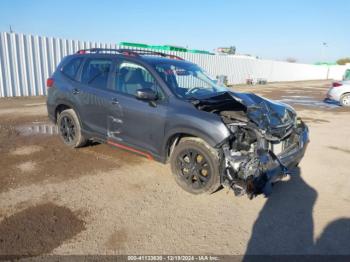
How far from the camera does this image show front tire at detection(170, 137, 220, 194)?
3.74m

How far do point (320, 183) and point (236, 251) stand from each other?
2.45m

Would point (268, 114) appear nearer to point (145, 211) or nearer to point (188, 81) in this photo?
point (188, 81)

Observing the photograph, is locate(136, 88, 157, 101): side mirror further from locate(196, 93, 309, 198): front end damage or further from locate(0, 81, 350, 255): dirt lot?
locate(0, 81, 350, 255): dirt lot

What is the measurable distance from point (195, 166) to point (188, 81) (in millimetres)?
1564

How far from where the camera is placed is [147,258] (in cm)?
276

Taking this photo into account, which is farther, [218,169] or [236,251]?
[218,169]

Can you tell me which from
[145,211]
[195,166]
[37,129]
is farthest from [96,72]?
[37,129]

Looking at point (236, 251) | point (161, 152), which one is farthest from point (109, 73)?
point (236, 251)

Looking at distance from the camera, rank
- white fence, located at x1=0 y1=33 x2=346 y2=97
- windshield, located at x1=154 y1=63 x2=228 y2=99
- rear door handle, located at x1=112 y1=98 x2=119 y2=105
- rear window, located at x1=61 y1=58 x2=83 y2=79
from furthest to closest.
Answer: white fence, located at x1=0 y1=33 x2=346 y2=97
rear window, located at x1=61 y1=58 x2=83 y2=79
rear door handle, located at x1=112 y1=98 x2=119 y2=105
windshield, located at x1=154 y1=63 x2=228 y2=99

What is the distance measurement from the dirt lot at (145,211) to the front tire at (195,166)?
166 mm

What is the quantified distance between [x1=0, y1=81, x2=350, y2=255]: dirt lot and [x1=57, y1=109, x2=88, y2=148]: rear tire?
0.23m

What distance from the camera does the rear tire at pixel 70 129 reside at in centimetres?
552

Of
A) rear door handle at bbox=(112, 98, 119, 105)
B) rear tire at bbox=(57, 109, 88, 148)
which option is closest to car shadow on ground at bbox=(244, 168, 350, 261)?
rear door handle at bbox=(112, 98, 119, 105)

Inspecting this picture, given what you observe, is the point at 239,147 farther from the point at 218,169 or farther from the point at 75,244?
the point at 75,244
